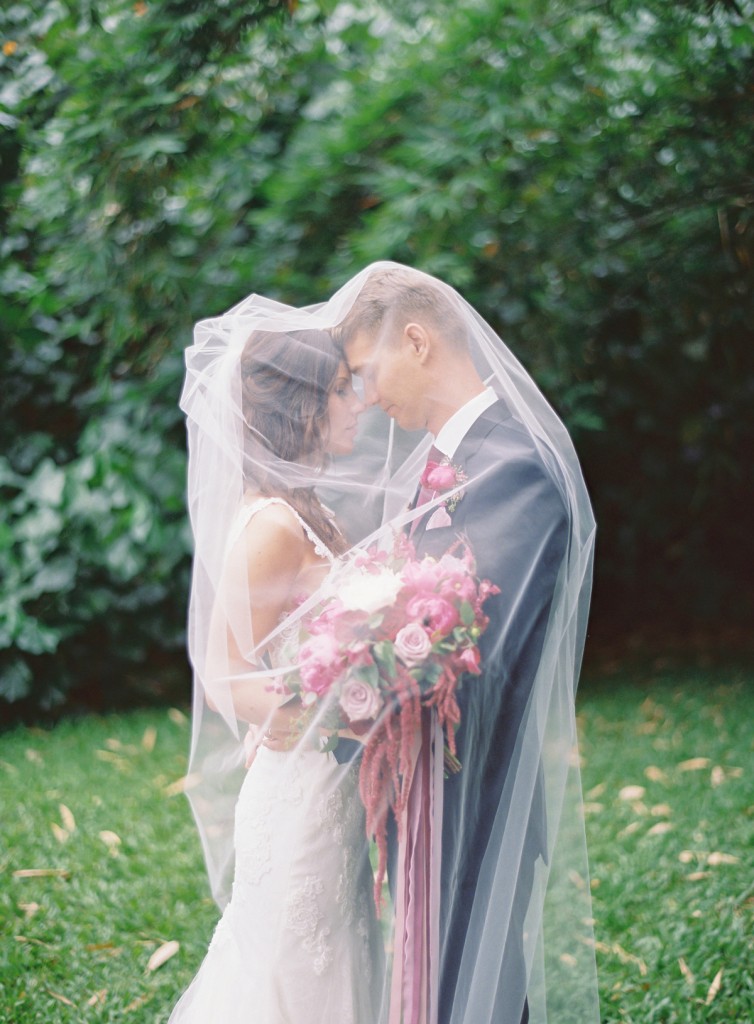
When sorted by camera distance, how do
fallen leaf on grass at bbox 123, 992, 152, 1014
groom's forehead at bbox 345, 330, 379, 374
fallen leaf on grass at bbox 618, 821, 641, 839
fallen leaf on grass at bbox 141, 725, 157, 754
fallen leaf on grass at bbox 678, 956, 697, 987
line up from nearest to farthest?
groom's forehead at bbox 345, 330, 379, 374 < fallen leaf on grass at bbox 123, 992, 152, 1014 < fallen leaf on grass at bbox 678, 956, 697, 987 < fallen leaf on grass at bbox 618, 821, 641, 839 < fallen leaf on grass at bbox 141, 725, 157, 754

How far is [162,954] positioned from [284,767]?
1498 mm

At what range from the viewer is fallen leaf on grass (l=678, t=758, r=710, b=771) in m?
5.18

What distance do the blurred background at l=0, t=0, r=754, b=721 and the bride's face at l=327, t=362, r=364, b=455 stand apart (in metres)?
2.54

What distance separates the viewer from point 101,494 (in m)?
6.12

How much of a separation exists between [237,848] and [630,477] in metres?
6.09

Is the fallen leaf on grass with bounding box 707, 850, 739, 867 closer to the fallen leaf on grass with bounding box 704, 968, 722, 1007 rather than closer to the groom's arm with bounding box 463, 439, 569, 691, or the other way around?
the fallen leaf on grass with bounding box 704, 968, 722, 1007

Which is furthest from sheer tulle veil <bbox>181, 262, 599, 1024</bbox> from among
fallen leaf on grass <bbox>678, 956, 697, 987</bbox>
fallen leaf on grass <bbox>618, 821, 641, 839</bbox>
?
fallen leaf on grass <bbox>618, 821, 641, 839</bbox>

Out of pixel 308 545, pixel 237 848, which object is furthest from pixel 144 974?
pixel 308 545

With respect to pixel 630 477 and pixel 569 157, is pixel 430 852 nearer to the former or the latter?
pixel 569 157

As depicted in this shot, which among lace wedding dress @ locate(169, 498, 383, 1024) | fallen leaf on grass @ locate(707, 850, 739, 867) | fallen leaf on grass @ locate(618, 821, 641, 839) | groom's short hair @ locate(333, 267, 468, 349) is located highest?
groom's short hair @ locate(333, 267, 468, 349)

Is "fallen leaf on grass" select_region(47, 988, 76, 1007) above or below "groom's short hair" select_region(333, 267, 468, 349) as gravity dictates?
below

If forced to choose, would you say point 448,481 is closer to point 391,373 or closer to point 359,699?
point 391,373

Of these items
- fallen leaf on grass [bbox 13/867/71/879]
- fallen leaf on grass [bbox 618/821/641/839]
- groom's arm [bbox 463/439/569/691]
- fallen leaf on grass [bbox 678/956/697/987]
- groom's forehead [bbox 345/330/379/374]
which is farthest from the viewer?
fallen leaf on grass [bbox 618/821/641/839]

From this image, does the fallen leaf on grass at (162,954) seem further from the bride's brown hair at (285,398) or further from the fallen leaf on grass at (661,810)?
the fallen leaf on grass at (661,810)
